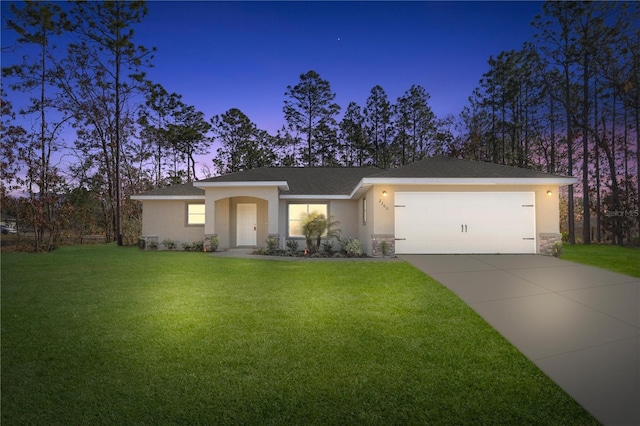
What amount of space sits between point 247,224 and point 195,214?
2610 millimetres

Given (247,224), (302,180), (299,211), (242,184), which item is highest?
(302,180)

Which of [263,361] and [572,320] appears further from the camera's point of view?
[572,320]

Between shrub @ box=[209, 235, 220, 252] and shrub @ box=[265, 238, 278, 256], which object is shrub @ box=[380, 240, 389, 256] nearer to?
shrub @ box=[265, 238, 278, 256]

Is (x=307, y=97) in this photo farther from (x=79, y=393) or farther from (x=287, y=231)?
(x=79, y=393)

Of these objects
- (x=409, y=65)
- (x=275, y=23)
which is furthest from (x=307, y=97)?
(x=275, y=23)

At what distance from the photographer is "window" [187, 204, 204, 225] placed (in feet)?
54.3

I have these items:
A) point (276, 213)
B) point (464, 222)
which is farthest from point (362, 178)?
point (276, 213)

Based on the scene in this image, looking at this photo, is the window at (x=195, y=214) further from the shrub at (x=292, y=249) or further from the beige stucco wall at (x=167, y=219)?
the shrub at (x=292, y=249)

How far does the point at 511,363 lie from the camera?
348 centimetres

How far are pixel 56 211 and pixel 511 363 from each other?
19.6 metres

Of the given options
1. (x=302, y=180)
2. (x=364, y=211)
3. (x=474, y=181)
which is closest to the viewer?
(x=474, y=181)

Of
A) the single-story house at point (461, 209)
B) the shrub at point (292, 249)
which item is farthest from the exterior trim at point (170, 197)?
the single-story house at point (461, 209)

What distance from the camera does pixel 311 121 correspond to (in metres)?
30.0

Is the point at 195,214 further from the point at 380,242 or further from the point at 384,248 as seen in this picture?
the point at 384,248
